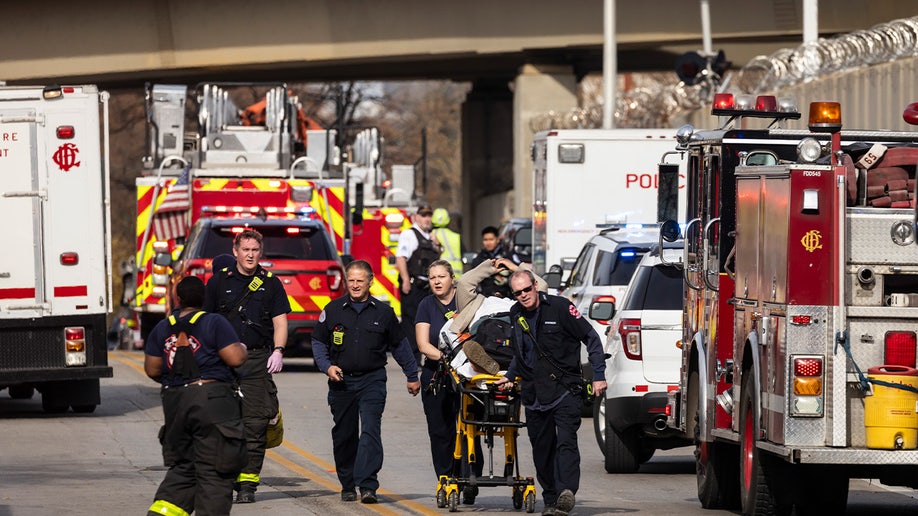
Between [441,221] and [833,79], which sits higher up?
[833,79]

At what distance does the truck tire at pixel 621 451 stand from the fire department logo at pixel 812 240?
186 inches

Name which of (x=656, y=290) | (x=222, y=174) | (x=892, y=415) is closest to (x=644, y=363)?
(x=656, y=290)

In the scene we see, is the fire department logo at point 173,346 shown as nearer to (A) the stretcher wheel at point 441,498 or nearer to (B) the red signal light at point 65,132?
(A) the stretcher wheel at point 441,498

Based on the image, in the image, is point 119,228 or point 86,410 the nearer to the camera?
point 86,410

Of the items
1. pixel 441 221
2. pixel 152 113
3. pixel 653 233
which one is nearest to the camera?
pixel 653 233

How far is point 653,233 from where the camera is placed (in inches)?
765

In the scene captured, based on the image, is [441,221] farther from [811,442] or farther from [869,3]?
[869,3]

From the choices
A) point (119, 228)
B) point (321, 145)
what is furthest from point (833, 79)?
point (119, 228)

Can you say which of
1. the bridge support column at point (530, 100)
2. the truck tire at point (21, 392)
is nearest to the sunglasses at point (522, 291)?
the truck tire at point (21, 392)

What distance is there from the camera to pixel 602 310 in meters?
16.5

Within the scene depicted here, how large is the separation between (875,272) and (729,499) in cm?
272

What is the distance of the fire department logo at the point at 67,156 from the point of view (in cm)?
1955

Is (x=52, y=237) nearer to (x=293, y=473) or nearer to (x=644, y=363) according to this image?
(x=293, y=473)

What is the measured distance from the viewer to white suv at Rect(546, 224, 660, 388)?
1845cm
